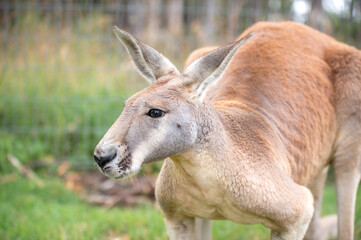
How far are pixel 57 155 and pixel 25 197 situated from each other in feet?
5.05

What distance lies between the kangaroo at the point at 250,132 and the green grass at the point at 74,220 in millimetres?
831

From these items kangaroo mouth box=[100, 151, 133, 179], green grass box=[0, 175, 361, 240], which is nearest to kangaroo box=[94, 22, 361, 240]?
kangaroo mouth box=[100, 151, 133, 179]

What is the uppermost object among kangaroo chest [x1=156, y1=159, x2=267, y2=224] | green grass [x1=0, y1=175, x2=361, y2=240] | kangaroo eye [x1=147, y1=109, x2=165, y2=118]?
kangaroo eye [x1=147, y1=109, x2=165, y2=118]

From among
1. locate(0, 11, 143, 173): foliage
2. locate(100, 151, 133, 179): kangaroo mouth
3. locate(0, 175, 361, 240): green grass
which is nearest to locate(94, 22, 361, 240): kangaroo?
locate(100, 151, 133, 179): kangaroo mouth

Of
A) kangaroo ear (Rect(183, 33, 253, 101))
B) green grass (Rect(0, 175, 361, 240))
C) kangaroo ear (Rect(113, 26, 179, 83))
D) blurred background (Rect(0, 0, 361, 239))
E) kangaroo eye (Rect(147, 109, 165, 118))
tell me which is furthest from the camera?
blurred background (Rect(0, 0, 361, 239))

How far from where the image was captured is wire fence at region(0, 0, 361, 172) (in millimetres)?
8117

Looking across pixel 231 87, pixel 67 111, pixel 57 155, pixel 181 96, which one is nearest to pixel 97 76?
pixel 67 111

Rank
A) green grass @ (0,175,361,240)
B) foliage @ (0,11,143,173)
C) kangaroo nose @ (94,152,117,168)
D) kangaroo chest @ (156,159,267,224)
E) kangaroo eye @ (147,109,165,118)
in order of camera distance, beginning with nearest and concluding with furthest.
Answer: kangaroo nose @ (94,152,117,168), kangaroo eye @ (147,109,165,118), kangaroo chest @ (156,159,267,224), green grass @ (0,175,361,240), foliage @ (0,11,143,173)

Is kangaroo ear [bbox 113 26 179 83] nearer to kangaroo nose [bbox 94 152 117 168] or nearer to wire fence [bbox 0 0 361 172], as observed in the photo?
kangaroo nose [bbox 94 152 117 168]

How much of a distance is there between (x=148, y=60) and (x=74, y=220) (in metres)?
2.65

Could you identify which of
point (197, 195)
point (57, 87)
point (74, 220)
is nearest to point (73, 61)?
point (57, 87)

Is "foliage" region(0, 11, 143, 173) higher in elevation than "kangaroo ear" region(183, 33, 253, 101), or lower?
lower

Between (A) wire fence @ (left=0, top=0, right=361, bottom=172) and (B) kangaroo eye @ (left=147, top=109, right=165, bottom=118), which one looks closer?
(B) kangaroo eye @ (left=147, top=109, right=165, bottom=118)

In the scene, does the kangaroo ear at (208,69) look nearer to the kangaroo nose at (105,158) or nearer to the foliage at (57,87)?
the kangaroo nose at (105,158)
